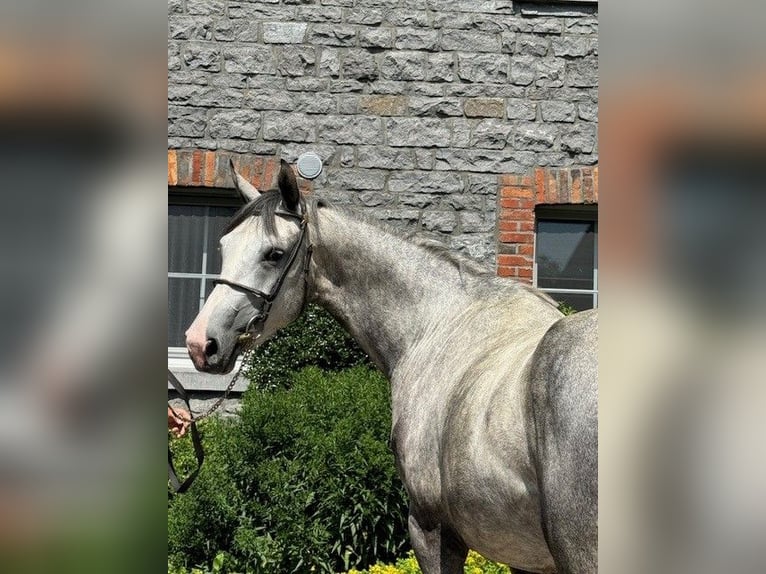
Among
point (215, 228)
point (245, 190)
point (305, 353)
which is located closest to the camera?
point (245, 190)

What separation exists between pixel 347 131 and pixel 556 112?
159 centimetres

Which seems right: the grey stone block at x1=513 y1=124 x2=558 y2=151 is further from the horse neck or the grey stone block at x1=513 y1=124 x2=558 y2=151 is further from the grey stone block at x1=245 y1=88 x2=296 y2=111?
the horse neck

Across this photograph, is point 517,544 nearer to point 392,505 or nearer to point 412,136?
point 392,505

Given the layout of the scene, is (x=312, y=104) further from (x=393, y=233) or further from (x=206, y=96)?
(x=393, y=233)

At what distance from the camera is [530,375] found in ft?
7.48

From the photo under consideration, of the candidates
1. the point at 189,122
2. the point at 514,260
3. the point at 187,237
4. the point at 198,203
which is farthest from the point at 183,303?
the point at 514,260

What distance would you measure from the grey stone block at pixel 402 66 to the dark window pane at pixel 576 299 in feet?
6.48

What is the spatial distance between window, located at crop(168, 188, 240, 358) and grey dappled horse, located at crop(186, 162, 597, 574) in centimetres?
328

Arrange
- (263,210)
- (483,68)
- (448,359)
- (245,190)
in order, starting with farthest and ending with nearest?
(483,68) → (245,190) → (263,210) → (448,359)

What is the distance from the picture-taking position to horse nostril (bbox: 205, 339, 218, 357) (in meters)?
3.28

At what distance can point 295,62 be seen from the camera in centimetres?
681

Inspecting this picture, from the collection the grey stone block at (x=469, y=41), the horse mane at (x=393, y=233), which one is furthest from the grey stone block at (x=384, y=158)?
the horse mane at (x=393, y=233)

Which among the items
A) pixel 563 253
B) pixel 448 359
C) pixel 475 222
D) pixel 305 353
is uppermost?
pixel 475 222
